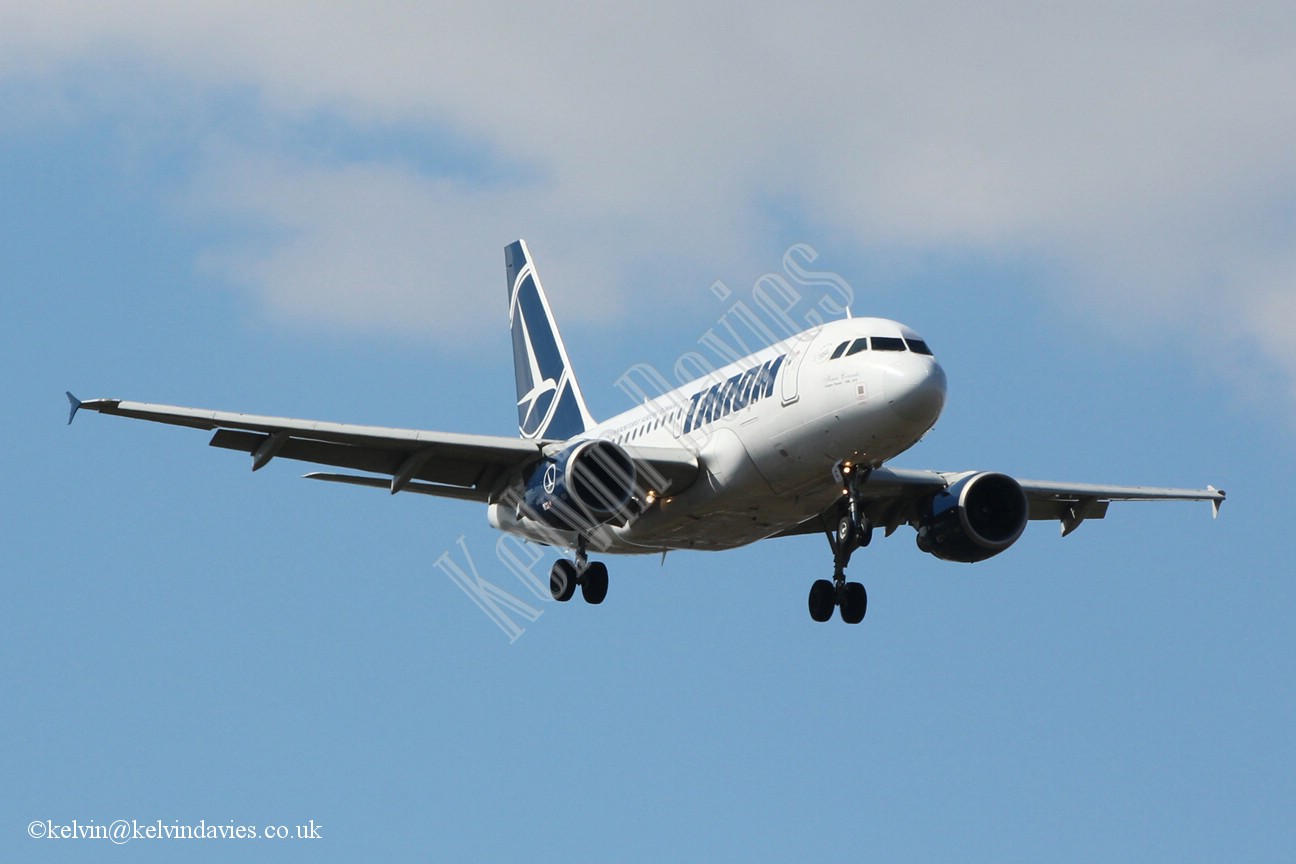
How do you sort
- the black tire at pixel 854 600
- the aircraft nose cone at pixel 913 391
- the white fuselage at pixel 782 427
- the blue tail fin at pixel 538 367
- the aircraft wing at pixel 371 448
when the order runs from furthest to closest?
1. the blue tail fin at pixel 538 367
2. the black tire at pixel 854 600
3. the aircraft wing at pixel 371 448
4. the white fuselage at pixel 782 427
5. the aircraft nose cone at pixel 913 391

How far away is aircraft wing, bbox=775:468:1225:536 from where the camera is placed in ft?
123

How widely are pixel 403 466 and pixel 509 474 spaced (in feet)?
7.59

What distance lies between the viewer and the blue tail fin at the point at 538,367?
4488 centimetres

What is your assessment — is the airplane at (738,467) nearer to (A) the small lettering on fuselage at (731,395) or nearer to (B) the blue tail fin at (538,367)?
(A) the small lettering on fuselage at (731,395)

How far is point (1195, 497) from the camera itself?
135 feet

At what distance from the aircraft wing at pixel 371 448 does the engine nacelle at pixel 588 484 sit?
1.83 m

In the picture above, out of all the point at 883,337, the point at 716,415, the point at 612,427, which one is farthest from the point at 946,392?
the point at 612,427

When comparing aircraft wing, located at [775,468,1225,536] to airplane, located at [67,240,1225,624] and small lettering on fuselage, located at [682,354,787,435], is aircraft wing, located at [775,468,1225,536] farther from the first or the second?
small lettering on fuselage, located at [682,354,787,435]

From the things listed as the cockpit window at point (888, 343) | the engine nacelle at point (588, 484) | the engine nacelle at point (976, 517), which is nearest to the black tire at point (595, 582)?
the engine nacelle at point (588, 484)

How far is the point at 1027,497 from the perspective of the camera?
3947 centimetres

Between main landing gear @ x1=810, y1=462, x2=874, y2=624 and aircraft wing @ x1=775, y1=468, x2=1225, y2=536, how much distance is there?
1158 mm

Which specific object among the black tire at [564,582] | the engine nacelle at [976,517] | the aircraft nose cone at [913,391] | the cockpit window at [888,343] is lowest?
the black tire at [564,582]

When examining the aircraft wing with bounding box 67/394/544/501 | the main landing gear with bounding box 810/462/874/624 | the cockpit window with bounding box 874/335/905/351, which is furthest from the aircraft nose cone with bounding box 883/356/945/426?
the aircraft wing with bounding box 67/394/544/501

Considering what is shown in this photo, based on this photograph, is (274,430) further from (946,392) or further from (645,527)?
(946,392)
